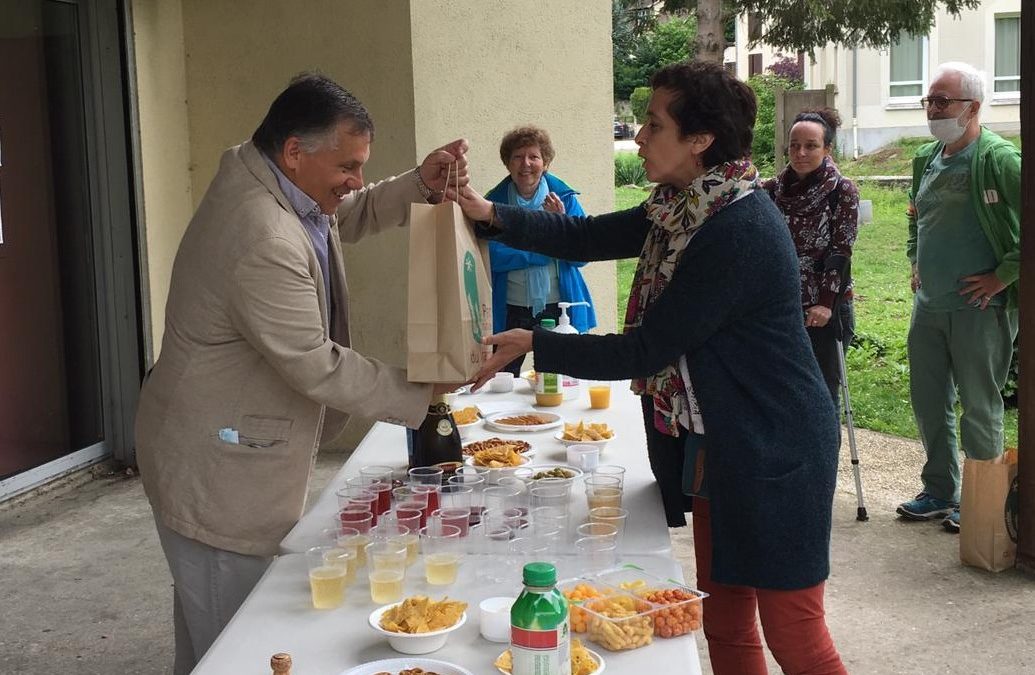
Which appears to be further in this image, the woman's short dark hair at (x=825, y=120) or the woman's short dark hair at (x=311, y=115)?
the woman's short dark hair at (x=825, y=120)

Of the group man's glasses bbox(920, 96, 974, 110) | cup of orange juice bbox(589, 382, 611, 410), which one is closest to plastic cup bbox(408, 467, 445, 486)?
cup of orange juice bbox(589, 382, 611, 410)

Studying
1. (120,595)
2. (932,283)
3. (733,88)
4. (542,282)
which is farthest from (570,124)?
(733,88)

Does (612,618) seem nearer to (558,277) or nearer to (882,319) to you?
(558,277)

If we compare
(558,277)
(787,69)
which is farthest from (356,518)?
(787,69)

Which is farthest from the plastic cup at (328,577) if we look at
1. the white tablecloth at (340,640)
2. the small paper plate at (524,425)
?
the small paper plate at (524,425)

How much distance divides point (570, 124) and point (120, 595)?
3.85m

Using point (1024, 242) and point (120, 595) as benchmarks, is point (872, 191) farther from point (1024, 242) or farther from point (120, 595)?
point (120, 595)

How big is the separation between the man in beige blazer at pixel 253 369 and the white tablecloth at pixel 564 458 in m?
0.13

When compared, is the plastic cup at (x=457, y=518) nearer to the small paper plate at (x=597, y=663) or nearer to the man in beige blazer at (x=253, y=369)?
the man in beige blazer at (x=253, y=369)

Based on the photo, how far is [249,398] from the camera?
2.56 m

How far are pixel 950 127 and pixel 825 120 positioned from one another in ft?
2.47

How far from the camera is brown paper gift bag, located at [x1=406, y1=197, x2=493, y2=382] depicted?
8.26 ft

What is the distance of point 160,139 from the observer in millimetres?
6562

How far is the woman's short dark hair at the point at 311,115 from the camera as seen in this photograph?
2.56 metres
